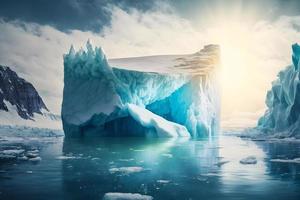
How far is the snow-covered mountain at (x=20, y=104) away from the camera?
9306 centimetres

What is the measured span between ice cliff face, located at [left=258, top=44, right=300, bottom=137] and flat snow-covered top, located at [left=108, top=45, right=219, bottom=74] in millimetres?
7321

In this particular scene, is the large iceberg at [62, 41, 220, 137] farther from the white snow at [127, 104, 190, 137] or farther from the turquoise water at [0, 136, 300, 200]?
the turquoise water at [0, 136, 300, 200]

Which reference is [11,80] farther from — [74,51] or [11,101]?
[74,51]

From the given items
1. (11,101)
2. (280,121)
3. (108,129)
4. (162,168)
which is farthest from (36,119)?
(162,168)

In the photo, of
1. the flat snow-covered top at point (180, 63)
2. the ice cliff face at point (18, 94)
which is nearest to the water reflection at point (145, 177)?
the flat snow-covered top at point (180, 63)

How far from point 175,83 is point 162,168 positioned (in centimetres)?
2485

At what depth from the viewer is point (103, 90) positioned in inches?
1372

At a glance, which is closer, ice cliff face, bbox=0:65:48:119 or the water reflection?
the water reflection

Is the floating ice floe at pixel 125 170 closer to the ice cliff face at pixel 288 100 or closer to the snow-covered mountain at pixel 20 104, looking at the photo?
the ice cliff face at pixel 288 100

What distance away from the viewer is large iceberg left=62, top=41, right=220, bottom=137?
114 feet

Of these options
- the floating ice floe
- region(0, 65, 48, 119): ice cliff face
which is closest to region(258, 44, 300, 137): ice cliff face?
the floating ice floe

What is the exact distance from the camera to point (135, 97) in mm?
37812

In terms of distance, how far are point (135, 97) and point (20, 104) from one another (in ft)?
225

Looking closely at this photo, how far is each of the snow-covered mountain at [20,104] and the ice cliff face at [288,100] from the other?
62767mm
